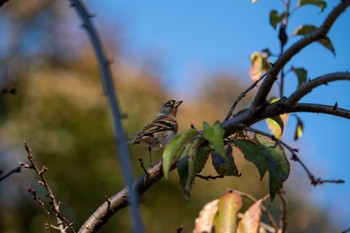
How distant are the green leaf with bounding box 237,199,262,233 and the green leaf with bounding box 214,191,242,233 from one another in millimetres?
31

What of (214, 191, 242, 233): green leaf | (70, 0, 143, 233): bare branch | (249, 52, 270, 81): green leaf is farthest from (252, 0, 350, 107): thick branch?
(249, 52, 270, 81): green leaf

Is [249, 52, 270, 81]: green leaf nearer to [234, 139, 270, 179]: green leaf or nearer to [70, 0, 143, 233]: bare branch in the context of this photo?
[234, 139, 270, 179]: green leaf

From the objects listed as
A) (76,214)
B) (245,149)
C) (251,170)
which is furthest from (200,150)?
(251,170)

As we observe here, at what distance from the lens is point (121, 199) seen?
4.67 ft

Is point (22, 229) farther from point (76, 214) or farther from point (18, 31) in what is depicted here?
point (18, 31)

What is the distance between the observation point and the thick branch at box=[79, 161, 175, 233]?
1.37 metres

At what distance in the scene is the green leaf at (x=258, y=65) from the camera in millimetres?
2445

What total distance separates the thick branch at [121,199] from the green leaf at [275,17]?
3.09ft

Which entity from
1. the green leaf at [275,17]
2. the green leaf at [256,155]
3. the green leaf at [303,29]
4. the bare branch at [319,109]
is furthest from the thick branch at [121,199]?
the green leaf at [303,29]

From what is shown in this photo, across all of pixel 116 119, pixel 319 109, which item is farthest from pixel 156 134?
pixel 116 119

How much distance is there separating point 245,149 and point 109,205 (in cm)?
38

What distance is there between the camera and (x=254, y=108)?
1.26 meters

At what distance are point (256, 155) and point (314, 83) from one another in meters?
0.20

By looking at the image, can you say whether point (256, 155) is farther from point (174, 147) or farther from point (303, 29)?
point (303, 29)
